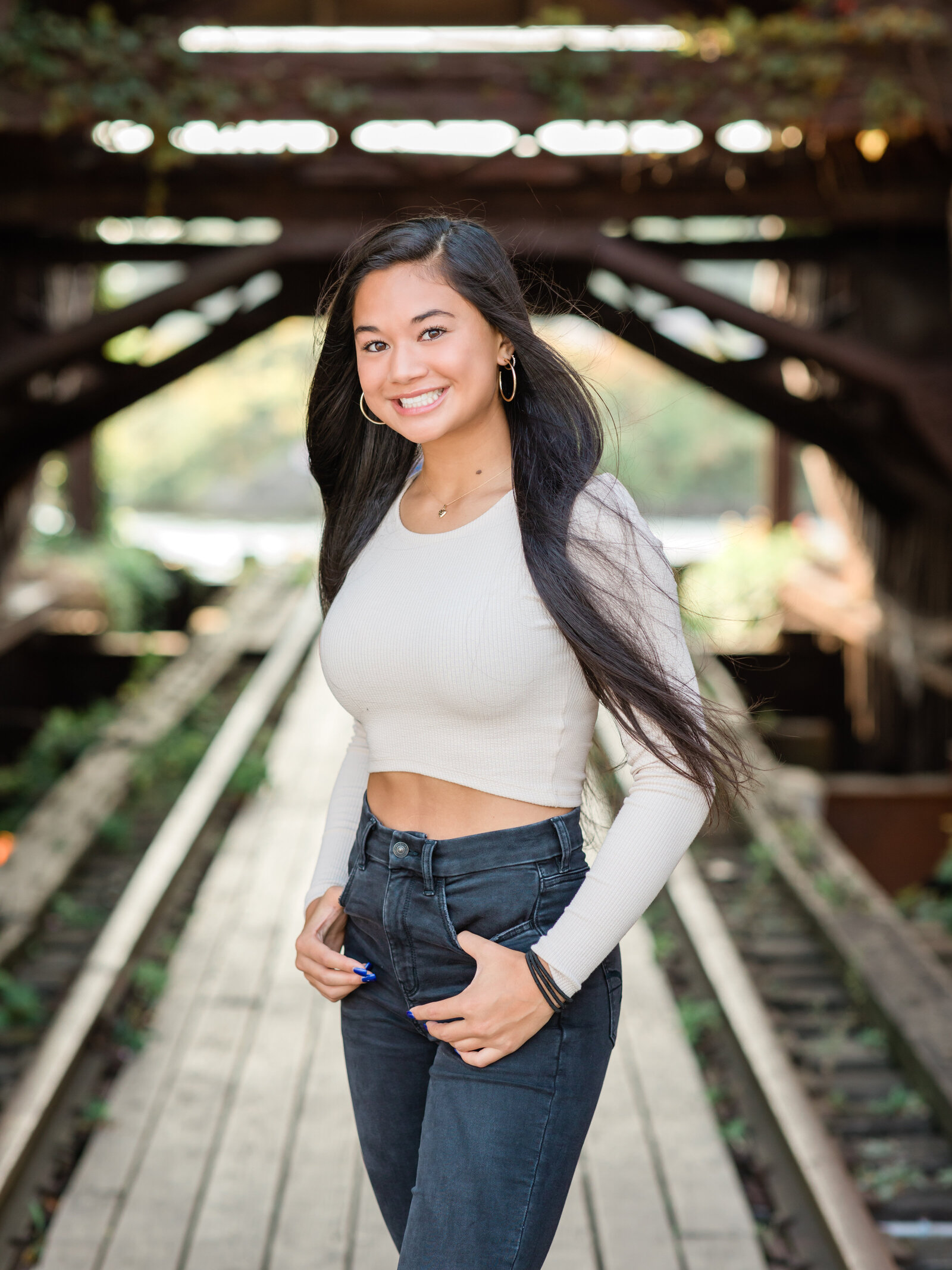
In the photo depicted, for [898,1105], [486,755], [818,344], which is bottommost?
[898,1105]

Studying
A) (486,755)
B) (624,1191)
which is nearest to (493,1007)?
(486,755)

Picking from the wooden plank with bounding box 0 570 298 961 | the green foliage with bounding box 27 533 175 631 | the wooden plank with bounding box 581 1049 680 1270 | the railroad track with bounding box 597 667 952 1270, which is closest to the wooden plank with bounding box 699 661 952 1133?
the railroad track with bounding box 597 667 952 1270

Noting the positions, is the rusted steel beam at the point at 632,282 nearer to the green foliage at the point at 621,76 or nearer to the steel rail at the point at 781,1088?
the green foliage at the point at 621,76

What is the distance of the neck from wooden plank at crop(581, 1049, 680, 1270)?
1.93m

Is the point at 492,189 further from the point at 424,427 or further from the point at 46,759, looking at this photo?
the point at 424,427

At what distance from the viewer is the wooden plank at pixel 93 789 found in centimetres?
504

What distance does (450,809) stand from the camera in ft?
5.19

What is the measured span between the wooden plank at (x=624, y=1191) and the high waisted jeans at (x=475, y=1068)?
142cm

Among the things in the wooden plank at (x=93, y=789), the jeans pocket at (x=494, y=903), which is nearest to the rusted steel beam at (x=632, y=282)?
the wooden plank at (x=93, y=789)

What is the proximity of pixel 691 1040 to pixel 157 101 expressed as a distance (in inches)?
179

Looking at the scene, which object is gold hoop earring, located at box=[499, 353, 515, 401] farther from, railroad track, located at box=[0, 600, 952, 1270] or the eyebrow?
railroad track, located at box=[0, 600, 952, 1270]

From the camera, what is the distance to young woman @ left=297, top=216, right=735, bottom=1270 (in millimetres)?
1467

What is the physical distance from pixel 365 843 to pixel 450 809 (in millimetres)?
162

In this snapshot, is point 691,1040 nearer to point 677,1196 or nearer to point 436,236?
point 677,1196
